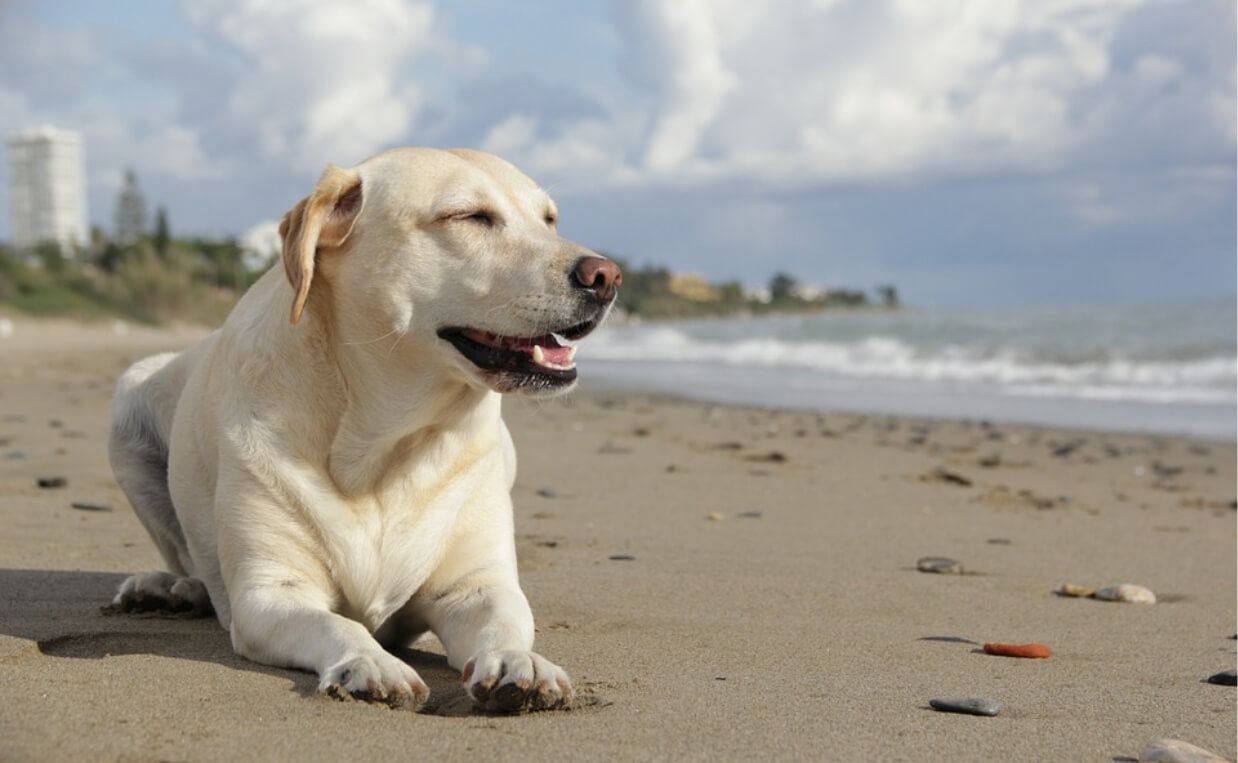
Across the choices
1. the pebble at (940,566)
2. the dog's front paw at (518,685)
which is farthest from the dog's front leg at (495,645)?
the pebble at (940,566)

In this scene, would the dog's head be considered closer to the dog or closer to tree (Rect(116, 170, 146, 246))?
the dog

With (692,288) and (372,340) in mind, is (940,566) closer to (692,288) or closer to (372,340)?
(372,340)

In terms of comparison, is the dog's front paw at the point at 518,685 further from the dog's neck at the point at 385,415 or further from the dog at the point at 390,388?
the dog's neck at the point at 385,415

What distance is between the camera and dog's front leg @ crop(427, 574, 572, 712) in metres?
3.00

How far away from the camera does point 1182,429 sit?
43.1ft

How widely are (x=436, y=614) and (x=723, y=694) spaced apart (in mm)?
1020

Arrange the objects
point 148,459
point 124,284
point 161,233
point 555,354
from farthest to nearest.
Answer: point 161,233
point 124,284
point 148,459
point 555,354

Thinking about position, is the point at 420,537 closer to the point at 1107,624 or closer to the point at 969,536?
the point at 1107,624

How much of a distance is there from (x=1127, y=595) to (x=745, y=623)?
1801mm

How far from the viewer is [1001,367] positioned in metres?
22.5

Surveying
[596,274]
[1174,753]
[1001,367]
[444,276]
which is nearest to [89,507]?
[444,276]

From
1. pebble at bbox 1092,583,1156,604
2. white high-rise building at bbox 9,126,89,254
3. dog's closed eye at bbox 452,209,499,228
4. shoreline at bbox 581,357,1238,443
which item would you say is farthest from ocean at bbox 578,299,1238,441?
white high-rise building at bbox 9,126,89,254

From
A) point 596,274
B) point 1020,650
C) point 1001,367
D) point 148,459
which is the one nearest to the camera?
point 596,274

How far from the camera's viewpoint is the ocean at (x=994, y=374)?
15.4 meters
